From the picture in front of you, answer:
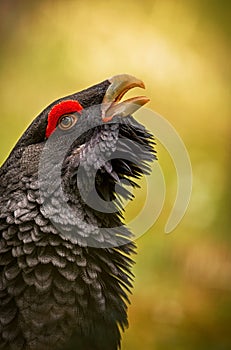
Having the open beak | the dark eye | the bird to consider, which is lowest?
the bird

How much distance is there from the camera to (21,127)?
1534mm

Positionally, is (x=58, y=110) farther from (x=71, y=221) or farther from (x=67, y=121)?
(x=71, y=221)

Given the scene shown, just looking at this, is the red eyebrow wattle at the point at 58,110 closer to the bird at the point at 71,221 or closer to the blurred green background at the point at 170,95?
the bird at the point at 71,221

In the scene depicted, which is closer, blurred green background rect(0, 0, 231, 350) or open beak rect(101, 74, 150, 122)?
open beak rect(101, 74, 150, 122)

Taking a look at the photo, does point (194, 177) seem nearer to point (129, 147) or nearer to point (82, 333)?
point (129, 147)

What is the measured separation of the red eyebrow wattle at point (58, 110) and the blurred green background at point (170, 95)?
0.33 m

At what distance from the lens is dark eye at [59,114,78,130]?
1.20 m

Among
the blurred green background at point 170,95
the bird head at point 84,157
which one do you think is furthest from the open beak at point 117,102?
the blurred green background at point 170,95

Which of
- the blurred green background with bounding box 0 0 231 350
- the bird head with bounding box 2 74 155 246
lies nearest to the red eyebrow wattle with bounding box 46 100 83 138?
the bird head with bounding box 2 74 155 246

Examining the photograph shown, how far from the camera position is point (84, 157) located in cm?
118

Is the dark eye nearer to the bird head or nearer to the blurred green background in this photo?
the bird head

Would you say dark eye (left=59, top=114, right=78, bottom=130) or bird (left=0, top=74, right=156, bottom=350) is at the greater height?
dark eye (left=59, top=114, right=78, bottom=130)

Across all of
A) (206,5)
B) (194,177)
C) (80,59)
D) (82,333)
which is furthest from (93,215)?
(206,5)

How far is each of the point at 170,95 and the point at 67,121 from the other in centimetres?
44
